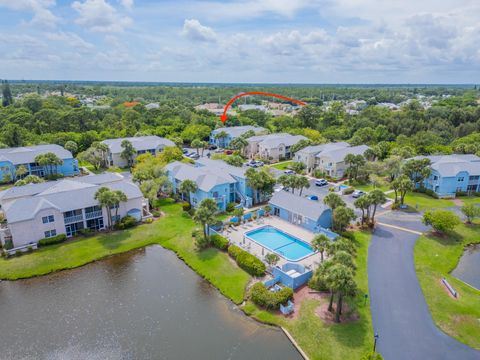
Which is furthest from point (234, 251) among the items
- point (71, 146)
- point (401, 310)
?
point (71, 146)

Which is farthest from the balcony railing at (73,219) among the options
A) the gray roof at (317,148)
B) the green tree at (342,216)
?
the gray roof at (317,148)

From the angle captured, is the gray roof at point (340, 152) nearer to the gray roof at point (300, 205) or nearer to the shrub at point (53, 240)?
the gray roof at point (300, 205)

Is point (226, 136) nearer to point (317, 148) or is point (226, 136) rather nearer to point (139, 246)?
point (317, 148)

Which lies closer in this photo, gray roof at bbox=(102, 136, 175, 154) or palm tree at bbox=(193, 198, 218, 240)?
palm tree at bbox=(193, 198, 218, 240)

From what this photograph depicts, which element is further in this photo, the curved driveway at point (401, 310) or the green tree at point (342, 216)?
the green tree at point (342, 216)

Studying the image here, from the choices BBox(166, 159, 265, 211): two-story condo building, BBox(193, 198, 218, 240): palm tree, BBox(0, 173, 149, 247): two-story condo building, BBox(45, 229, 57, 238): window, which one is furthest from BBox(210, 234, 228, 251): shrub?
BBox(45, 229, 57, 238): window

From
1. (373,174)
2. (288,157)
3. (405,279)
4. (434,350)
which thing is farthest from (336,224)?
(288,157)

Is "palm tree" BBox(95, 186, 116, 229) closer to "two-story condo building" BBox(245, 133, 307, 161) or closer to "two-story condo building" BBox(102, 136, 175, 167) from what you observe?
"two-story condo building" BBox(102, 136, 175, 167)
